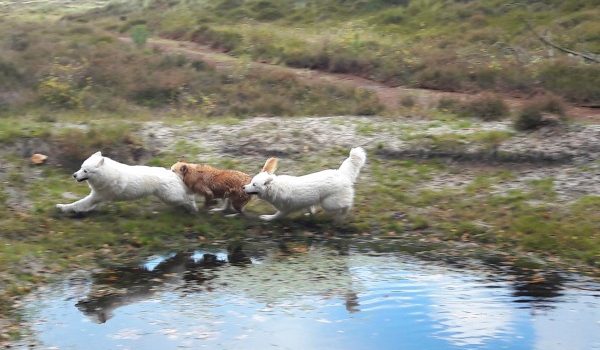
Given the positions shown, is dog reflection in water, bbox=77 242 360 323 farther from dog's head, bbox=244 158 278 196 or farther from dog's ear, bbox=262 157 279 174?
dog's ear, bbox=262 157 279 174

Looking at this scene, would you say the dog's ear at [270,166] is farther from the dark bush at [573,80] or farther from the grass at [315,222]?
the dark bush at [573,80]

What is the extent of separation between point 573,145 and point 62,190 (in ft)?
31.8

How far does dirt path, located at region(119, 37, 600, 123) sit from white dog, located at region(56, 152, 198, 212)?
8.33 meters

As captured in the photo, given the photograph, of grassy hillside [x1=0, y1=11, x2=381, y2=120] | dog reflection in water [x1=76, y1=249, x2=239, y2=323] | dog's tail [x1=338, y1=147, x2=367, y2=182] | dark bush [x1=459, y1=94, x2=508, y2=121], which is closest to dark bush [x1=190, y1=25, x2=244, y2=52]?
grassy hillside [x1=0, y1=11, x2=381, y2=120]

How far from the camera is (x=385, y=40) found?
29266mm

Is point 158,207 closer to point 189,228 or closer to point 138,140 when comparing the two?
point 189,228

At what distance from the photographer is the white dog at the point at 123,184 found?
13.1m

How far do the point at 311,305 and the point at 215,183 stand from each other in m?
3.97

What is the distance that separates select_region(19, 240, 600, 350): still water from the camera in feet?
30.5

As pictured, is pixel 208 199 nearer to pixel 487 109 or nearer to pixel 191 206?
pixel 191 206

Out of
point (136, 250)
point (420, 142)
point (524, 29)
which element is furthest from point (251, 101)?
point (524, 29)

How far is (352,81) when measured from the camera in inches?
979

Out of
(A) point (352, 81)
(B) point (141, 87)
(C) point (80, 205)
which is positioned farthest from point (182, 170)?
(A) point (352, 81)

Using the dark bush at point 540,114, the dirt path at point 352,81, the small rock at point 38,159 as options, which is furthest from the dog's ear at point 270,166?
the dirt path at point 352,81
